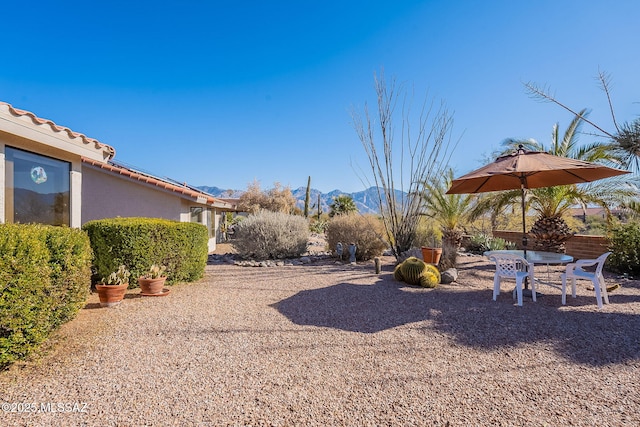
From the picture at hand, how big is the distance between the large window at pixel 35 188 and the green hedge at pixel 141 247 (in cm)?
77

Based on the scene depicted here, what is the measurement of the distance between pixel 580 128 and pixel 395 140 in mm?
6995

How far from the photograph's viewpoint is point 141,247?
5.91 m

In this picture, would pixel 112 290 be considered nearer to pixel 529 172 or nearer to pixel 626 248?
pixel 529 172

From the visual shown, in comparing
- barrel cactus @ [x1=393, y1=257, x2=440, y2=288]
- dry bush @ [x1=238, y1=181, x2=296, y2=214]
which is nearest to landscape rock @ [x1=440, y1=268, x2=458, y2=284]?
barrel cactus @ [x1=393, y1=257, x2=440, y2=288]

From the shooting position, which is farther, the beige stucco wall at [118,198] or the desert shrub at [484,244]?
the desert shrub at [484,244]

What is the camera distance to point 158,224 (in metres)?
6.29

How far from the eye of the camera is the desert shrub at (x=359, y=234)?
10.6m

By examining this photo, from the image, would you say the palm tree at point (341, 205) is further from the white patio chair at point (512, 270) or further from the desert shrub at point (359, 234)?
the white patio chair at point (512, 270)

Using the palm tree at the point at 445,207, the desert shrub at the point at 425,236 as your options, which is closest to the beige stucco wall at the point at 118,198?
the desert shrub at the point at 425,236

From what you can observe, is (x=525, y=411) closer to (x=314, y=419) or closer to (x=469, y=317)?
(x=314, y=419)

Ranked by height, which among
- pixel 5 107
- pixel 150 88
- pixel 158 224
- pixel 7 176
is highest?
pixel 150 88

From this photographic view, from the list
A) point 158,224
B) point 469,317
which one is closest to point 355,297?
point 469,317

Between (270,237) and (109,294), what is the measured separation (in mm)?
6009

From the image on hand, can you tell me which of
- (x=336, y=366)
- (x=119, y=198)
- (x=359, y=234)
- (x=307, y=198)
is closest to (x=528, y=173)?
(x=359, y=234)
